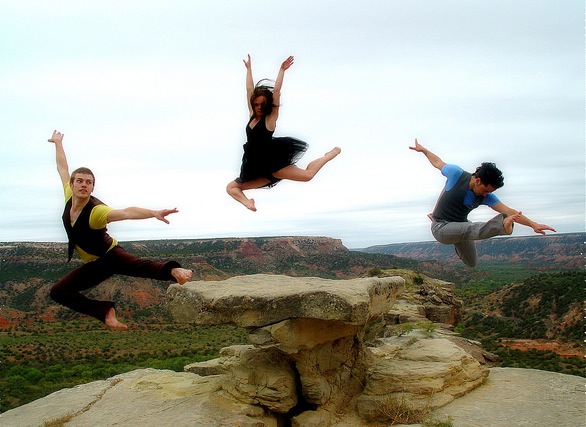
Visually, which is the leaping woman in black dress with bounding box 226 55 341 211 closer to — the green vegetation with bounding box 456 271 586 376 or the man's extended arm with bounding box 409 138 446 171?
the man's extended arm with bounding box 409 138 446 171

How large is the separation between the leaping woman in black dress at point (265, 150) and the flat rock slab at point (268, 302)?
461 cm

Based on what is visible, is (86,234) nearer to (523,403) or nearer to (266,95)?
(266,95)

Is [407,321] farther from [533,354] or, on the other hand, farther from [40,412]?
[40,412]

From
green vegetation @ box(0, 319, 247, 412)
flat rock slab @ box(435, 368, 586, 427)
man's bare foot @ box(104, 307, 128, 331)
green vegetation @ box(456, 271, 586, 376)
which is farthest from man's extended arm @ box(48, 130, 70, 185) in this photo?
green vegetation @ box(456, 271, 586, 376)

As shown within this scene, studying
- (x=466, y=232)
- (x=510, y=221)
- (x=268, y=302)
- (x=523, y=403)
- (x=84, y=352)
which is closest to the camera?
(x=510, y=221)

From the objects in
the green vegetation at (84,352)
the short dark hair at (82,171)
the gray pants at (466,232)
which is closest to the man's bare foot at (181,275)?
the short dark hair at (82,171)

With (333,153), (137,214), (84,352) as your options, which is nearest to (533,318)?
(84,352)

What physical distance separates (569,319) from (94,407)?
117ft

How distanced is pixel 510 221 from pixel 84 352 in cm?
3445

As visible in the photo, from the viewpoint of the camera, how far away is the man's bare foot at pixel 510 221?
6.92 m

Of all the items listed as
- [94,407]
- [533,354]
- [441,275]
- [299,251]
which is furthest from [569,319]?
[299,251]

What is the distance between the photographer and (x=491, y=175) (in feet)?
24.5

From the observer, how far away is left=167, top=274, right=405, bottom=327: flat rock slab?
37.8 feet

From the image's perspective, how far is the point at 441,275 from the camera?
80812 mm
